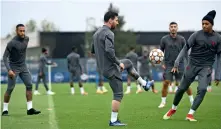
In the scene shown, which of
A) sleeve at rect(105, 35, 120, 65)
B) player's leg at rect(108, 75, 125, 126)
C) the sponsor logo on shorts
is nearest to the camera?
sleeve at rect(105, 35, 120, 65)

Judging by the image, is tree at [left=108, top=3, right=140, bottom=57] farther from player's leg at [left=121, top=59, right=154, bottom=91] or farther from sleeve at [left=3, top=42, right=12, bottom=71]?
player's leg at [left=121, top=59, right=154, bottom=91]

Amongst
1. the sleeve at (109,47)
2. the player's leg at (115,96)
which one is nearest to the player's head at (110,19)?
the sleeve at (109,47)

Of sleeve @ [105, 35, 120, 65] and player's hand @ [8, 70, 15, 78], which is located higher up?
sleeve @ [105, 35, 120, 65]

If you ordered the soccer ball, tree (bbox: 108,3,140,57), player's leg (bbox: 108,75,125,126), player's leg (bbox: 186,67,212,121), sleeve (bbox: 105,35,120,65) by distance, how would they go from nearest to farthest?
1. sleeve (bbox: 105,35,120,65)
2. player's leg (bbox: 108,75,125,126)
3. player's leg (bbox: 186,67,212,121)
4. the soccer ball
5. tree (bbox: 108,3,140,57)

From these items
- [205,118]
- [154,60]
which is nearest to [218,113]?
[205,118]

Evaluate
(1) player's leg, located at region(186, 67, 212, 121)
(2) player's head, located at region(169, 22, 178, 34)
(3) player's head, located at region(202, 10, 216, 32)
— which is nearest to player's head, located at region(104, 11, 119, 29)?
(3) player's head, located at region(202, 10, 216, 32)

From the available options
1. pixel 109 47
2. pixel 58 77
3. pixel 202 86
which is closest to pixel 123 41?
pixel 58 77

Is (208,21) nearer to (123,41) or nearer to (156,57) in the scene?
(156,57)

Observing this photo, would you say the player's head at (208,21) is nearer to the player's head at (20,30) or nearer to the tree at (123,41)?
the player's head at (20,30)

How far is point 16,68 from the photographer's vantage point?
1345 centimetres

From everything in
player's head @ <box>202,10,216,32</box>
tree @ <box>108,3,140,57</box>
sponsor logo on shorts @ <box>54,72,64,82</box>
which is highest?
player's head @ <box>202,10,216,32</box>

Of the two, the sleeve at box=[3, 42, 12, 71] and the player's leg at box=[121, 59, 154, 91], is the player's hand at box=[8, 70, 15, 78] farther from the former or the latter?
the player's leg at box=[121, 59, 154, 91]

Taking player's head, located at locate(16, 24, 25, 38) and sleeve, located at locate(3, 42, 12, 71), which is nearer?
sleeve, located at locate(3, 42, 12, 71)

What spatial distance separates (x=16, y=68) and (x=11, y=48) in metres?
0.57
